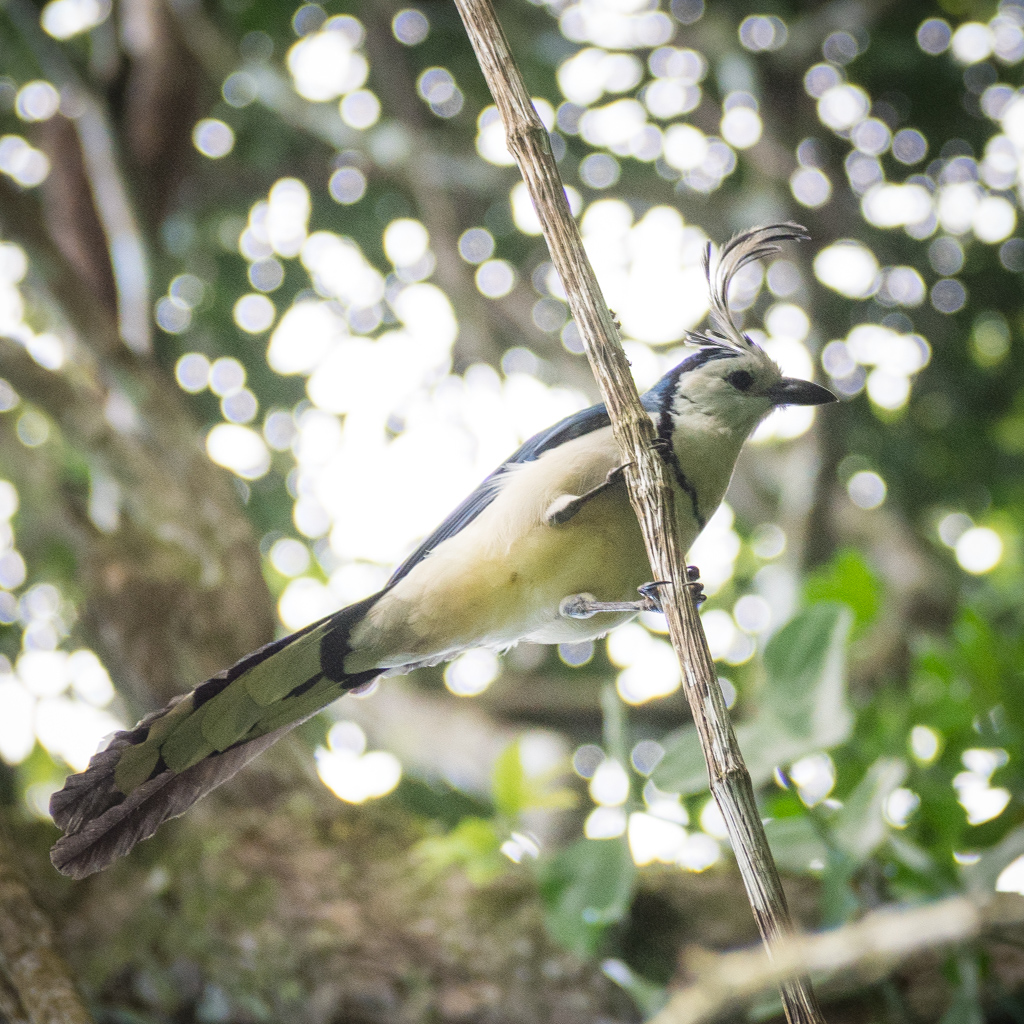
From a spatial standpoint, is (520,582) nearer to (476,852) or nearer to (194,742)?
(194,742)

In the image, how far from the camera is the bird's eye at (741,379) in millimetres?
1337

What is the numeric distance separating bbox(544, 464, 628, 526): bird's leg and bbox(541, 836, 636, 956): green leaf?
3.02 ft

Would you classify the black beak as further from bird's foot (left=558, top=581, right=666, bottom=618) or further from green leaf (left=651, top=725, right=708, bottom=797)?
green leaf (left=651, top=725, right=708, bottom=797)

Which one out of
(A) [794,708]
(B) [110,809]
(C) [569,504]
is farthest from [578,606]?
(A) [794,708]

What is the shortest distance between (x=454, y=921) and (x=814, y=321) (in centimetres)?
222

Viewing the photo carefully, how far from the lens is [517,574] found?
127 centimetres

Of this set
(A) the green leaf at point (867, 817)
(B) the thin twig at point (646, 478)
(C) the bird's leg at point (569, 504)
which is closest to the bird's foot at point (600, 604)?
(C) the bird's leg at point (569, 504)

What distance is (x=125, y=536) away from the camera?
243cm

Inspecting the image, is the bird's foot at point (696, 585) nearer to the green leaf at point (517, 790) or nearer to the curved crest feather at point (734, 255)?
the curved crest feather at point (734, 255)

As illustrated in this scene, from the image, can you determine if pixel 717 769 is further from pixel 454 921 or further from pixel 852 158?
pixel 852 158

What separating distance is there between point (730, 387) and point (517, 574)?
42 cm

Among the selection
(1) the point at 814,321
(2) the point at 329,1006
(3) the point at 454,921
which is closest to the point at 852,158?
(1) the point at 814,321

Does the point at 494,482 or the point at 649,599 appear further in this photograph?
the point at 494,482

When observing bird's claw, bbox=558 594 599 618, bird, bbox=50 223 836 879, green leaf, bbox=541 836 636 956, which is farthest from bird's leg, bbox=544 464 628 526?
green leaf, bbox=541 836 636 956
